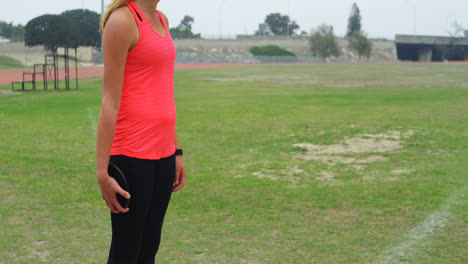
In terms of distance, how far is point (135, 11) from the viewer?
2473mm

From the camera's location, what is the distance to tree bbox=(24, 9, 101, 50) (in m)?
79.9

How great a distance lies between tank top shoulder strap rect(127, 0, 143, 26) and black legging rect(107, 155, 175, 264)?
61 centimetres

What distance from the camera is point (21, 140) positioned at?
11578mm

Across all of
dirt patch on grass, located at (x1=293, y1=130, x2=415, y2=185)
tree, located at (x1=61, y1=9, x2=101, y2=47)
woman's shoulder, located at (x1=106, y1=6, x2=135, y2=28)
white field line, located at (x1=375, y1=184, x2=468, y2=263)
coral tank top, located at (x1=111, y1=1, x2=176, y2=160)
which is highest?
tree, located at (x1=61, y1=9, x2=101, y2=47)

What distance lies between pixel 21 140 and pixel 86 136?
1325mm

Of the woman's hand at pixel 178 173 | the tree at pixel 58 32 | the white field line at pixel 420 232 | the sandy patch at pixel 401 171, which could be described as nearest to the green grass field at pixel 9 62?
the tree at pixel 58 32

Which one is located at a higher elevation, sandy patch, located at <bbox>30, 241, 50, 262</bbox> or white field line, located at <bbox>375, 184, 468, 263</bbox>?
white field line, located at <bbox>375, 184, 468, 263</bbox>

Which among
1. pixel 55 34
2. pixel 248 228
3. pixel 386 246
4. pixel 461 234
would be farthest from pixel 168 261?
pixel 55 34

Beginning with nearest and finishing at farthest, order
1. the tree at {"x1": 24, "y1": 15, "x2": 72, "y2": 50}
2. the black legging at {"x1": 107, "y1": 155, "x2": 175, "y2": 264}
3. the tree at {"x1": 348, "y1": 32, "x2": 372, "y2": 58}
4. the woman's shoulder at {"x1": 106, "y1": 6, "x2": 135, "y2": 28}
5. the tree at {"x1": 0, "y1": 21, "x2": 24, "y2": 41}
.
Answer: the woman's shoulder at {"x1": 106, "y1": 6, "x2": 135, "y2": 28}
the black legging at {"x1": 107, "y1": 155, "x2": 175, "y2": 264}
the tree at {"x1": 24, "y1": 15, "x2": 72, "y2": 50}
the tree at {"x1": 0, "y1": 21, "x2": 24, "y2": 41}
the tree at {"x1": 348, "y1": 32, "x2": 372, "y2": 58}

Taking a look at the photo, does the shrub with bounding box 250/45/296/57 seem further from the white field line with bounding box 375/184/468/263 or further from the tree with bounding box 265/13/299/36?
the white field line with bounding box 375/184/468/263

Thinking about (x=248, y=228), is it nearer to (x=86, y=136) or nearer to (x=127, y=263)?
(x=127, y=263)

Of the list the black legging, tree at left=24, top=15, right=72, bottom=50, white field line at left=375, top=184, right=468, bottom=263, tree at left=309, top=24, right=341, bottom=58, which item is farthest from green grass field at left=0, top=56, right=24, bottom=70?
the black legging

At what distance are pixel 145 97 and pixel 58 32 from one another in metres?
82.4

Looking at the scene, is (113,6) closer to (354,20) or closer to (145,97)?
(145,97)
